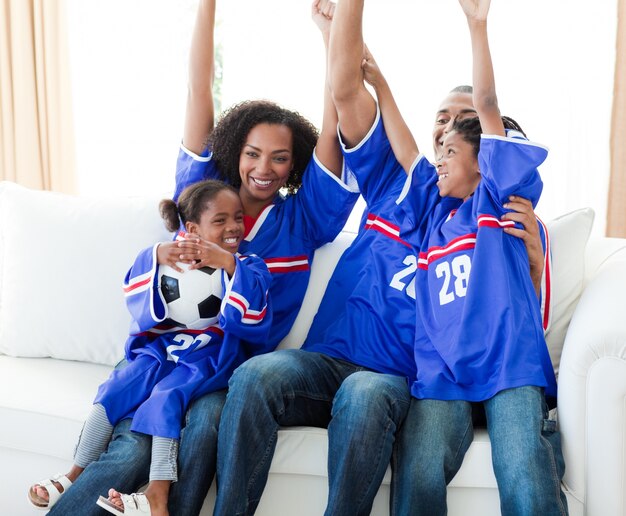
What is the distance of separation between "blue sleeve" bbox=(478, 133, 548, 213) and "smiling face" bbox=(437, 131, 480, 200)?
11 cm

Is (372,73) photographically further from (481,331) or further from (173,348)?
(173,348)

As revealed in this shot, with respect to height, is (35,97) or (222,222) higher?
(35,97)

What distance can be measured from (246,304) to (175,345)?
21cm

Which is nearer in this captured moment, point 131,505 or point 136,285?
point 131,505

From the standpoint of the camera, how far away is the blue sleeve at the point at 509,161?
1648mm

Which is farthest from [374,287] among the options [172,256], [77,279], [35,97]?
[35,97]

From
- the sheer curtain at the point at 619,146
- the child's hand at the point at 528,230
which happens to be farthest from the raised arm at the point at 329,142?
the sheer curtain at the point at 619,146

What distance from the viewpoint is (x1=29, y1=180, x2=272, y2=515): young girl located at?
163 centimetres

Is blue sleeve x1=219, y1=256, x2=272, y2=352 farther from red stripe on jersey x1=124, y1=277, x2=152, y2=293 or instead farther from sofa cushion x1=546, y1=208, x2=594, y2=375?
sofa cushion x1=546, y1=208, x2=594, y2=375

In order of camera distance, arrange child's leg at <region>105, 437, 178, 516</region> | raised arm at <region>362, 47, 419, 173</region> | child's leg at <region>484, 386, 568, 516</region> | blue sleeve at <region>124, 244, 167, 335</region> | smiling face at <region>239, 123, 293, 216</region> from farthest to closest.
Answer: smiling face at <region>239, 123, 293, 216</region> < raised arm at <region>362, 47, 419, 173</region> < blue sleeve at <region>124, 244, 167, 335</region> < child's leg at <region>105, 437, 178, 516</region> < child's leg at <region>484, 386, 568, 516</region>

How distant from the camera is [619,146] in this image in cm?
307

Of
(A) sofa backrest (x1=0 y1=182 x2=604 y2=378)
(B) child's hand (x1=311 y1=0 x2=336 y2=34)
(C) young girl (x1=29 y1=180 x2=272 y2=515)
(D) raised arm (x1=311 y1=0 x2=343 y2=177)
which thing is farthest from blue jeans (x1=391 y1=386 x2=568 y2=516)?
(B) child's hand (x1=311 y1=0 x2=336 y2=34)

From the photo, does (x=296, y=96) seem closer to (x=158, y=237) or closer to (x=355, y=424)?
(x=158, y=237)

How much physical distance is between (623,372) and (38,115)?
3.11 m
